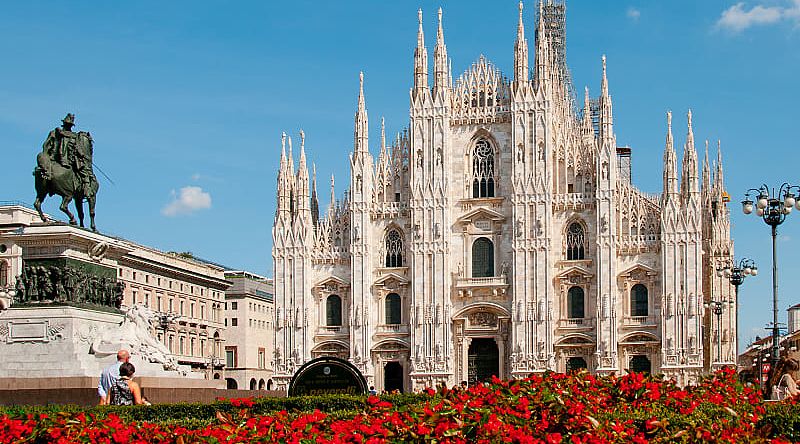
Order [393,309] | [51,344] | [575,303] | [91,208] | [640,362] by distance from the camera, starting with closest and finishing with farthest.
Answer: [51,344] → [91,208] → [640,362] → [575,303] → [393,309]

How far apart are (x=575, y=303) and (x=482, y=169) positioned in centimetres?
901

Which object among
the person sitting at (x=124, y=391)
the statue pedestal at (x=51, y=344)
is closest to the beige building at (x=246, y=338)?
the statue pedestal at (x=51, y=344)

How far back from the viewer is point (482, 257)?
64.8 m

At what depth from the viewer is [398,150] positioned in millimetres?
66562

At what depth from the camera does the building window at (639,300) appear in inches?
2456

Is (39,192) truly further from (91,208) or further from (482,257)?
(482,257)

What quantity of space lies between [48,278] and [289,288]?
43740 mm

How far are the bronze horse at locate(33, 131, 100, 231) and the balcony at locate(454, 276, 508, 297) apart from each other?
41166 millimetres

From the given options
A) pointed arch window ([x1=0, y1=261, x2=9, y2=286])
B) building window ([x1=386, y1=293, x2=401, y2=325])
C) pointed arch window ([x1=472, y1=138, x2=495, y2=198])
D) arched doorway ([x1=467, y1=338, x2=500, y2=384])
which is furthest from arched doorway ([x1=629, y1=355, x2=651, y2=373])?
pointed arch window ([x1=0, y1=261, x2=9, y2=286])

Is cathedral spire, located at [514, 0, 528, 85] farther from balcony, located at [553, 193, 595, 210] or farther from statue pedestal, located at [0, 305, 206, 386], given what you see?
statue pedestal, located at [0, 305, 206, 386]

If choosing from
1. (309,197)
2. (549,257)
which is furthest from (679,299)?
(309,197)

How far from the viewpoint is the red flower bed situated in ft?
39.4

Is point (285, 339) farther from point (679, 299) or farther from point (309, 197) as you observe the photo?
point (679, 299)

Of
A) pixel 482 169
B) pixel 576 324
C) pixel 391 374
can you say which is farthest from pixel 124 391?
pixel 482 169
